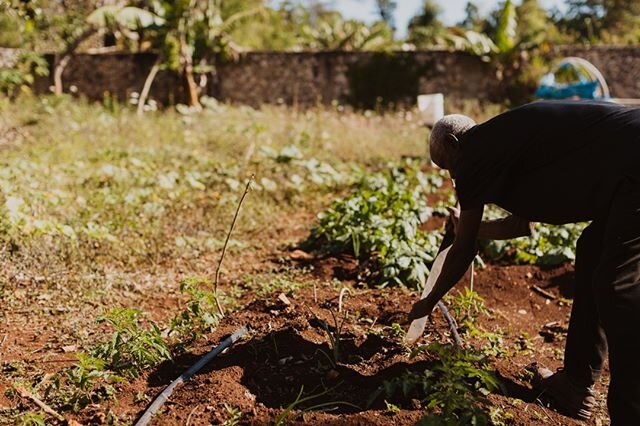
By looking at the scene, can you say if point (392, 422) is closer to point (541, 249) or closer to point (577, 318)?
point (577, 318)

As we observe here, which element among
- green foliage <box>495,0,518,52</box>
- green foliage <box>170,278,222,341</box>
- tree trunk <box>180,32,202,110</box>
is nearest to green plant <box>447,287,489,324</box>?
green foliage <box>170,278,222,341</box>

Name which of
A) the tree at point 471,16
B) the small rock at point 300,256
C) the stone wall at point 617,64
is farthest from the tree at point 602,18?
the small rock at point 300,256

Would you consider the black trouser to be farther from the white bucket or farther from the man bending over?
the white bucket

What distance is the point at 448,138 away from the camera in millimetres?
2885

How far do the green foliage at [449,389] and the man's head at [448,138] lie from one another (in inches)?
34.0

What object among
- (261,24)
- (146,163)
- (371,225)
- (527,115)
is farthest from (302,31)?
(527,115)

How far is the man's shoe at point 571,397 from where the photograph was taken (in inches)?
120

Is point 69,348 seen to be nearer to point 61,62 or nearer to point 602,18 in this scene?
point 61,62

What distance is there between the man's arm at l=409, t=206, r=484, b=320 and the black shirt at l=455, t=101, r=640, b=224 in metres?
0.06

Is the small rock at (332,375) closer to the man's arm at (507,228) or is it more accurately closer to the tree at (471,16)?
the man's arm at (507,228)

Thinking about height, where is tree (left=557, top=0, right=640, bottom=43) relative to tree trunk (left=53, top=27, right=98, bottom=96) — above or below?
above

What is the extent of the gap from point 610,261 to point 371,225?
2.70m

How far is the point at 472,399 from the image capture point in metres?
2.49

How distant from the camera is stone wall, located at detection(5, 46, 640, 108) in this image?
16.2 metres
